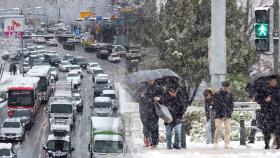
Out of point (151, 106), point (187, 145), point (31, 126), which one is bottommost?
point (31, 126)

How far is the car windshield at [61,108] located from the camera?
Answer: 155ft

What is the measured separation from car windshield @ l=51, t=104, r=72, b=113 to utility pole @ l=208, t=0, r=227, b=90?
2988 centimetres

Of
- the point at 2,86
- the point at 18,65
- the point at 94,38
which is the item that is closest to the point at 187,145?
the point at 94,38

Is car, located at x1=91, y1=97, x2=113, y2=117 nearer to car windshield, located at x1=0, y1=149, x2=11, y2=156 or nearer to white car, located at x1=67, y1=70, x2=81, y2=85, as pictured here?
car windshield, located at x1=0, y1=149, x2=11, y2=156

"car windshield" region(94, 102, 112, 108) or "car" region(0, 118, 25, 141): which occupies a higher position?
"car windshield" region(94, 102, 112, 108)

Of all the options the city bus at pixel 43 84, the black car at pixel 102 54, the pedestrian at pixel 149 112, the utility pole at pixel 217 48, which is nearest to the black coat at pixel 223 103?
the pedestrian at pixel 149 112

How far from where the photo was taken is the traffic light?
16.5 metres

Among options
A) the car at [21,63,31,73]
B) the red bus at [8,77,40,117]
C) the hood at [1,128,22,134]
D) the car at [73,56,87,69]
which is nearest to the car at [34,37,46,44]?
the car at [21,63,31,73]

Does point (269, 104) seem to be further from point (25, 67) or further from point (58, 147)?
point (25, 67)

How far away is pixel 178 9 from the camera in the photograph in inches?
1452

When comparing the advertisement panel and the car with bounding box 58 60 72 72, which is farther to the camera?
the car with bounding box 58 60 72 72

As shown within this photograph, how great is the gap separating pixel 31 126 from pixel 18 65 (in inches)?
1441

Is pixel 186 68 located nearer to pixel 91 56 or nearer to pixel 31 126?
pixel 31 126

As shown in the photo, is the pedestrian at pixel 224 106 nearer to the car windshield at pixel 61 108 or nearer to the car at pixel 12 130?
the car at pixel 12 130
